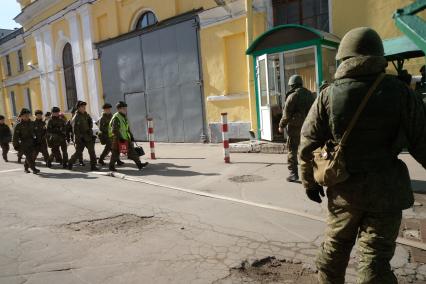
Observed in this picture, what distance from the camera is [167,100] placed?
611 inches

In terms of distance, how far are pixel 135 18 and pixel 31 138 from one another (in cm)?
824

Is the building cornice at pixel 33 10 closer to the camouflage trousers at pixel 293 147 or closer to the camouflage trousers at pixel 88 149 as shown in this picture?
the camouflage trousers at pixel 88 149

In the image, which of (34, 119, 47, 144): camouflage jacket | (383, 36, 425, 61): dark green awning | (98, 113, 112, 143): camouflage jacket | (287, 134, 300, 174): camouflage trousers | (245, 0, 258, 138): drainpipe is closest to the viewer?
(287, 134, 300, 174): camouflage trousers

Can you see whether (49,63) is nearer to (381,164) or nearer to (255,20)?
(255,20)

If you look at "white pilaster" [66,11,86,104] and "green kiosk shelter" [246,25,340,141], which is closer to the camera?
"green kiosk shelter" [246,25,340,141]

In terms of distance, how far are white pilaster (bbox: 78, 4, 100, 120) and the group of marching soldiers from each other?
7.77 metres

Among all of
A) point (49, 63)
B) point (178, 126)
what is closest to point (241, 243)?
point (178, 126)

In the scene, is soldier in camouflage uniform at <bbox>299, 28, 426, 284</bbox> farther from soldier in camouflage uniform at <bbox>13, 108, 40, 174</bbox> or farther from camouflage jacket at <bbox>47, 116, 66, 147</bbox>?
camouflage jacket at <bbox>47, 116, 66, 147</bbox>

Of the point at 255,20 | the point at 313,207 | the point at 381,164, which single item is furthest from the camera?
the point at 255,20

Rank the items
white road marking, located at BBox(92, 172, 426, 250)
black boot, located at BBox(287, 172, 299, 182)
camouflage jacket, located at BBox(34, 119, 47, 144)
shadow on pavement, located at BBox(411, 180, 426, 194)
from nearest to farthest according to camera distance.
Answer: white road marking, located at BBox(92, 172, 426, 250)
shadow on pavement, located at BBox(411, 180, 426, 194)
black boot, located at BBox(287, 172, 299, 182)
camouflage jacket, located at BBox(34, 119, 47, 144)

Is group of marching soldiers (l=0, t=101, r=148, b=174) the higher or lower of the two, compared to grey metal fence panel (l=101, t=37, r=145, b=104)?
A: lower

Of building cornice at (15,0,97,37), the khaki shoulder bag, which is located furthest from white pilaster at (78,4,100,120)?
the khaki shoulder bag

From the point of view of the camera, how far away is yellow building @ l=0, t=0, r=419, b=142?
11.3 meters

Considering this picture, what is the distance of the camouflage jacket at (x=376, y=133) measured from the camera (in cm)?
249
